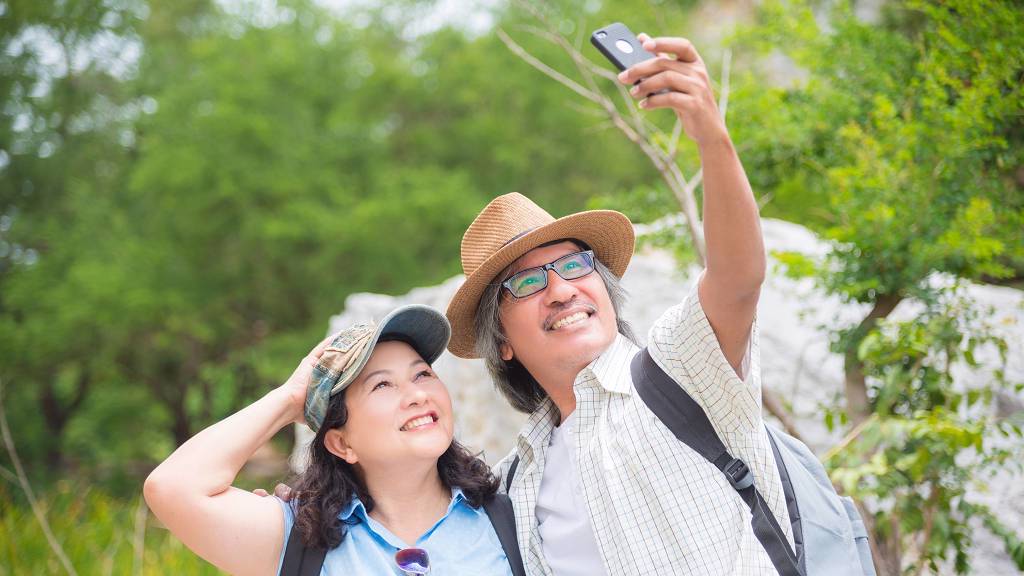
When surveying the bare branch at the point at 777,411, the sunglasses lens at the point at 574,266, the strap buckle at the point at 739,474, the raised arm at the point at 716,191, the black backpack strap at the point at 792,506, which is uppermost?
the raised arm at the point at 716,191

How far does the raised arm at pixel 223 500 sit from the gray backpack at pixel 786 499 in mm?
1033

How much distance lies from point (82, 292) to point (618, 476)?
10.2m

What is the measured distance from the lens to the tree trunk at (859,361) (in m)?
3.74

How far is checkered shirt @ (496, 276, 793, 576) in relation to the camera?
199 cm

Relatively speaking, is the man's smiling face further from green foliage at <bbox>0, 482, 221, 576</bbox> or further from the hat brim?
green foliage at <bbox>0, 482, 221, 576</bbox>

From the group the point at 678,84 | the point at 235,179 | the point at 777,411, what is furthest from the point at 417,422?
the point at 235,179

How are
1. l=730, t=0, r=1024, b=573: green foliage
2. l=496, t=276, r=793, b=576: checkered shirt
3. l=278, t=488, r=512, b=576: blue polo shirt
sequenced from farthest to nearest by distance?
l=730, t=0, r=1024, b=573: green foliage → l=278, t=488, r=512, b=576: blue polo shirt → l=496, t=276, r=793, b=576: checkered shirt

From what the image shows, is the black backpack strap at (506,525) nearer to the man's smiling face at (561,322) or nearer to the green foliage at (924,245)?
the man's smiling face at (561,322)

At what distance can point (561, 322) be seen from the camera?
2.46 m

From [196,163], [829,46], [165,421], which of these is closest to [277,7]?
[196,163]

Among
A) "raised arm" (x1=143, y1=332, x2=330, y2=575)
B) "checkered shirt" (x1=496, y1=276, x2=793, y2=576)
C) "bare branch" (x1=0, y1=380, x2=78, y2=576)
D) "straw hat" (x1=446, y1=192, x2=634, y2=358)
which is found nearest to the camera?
"checkered shirt" (x1=496, y1=276, x2=793, y2=576)

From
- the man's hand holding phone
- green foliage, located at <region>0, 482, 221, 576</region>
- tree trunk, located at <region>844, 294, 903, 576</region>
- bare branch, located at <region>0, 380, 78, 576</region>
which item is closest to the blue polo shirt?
the man's hand holding phone

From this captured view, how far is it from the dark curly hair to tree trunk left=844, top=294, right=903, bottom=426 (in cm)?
185

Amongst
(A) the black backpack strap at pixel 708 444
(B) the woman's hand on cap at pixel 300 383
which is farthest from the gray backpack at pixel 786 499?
(B) the woman's hand on cap at pixel 300 383
